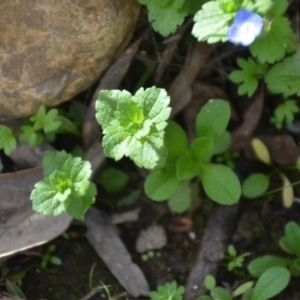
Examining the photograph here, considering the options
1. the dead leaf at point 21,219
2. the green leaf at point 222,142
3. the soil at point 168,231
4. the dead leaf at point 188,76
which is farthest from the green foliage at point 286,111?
the dead leaf at point 21,219

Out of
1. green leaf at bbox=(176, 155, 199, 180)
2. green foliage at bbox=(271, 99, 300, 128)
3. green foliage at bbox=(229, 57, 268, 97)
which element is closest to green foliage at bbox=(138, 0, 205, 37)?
green foliage at bbox=(229, 57, 268, 97)

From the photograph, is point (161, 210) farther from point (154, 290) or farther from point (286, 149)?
point (286, 149)

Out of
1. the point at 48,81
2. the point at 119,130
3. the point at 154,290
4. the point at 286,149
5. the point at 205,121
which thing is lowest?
the point at 154,290

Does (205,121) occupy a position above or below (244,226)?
above

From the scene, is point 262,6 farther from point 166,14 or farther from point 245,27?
point 166,14

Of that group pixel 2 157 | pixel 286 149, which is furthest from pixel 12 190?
pixel 286 149

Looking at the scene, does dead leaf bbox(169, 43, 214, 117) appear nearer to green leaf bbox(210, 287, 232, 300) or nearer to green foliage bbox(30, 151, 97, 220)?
green foliage bbox(30, 151, 97, 220)

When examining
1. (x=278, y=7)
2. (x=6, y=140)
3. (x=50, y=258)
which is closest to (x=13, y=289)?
(x=50, y=258)
